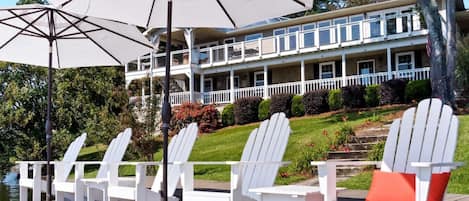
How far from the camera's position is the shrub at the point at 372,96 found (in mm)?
19312

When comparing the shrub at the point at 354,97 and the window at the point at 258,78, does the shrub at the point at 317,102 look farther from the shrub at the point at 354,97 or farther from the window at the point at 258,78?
the window at the point at 258,78

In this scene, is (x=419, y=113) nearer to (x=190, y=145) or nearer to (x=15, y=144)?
(x=190, y=145)

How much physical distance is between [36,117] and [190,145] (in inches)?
738

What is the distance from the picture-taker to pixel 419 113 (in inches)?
196

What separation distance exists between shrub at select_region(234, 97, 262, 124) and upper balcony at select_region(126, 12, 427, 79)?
100 inches

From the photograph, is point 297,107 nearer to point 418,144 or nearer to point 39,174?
point 39,174

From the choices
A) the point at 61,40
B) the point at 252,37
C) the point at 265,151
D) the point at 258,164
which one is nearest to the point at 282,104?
the point at 252,37

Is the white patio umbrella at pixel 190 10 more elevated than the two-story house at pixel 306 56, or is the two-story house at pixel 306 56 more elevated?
the two-story house at pixel 306 56

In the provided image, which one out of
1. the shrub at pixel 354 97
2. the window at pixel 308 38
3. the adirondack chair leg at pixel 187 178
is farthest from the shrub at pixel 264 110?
the adirondack chair leg at pixel 187 178

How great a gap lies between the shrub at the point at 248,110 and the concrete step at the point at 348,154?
10589 millimetres

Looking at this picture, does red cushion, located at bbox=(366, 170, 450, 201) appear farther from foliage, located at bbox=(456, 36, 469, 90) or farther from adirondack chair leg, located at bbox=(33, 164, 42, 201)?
foliage, located at bbox=(456, 36, 469, 90)

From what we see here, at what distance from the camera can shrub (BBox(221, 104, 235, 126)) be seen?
22.3m

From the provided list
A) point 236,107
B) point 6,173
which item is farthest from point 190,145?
point 6,173

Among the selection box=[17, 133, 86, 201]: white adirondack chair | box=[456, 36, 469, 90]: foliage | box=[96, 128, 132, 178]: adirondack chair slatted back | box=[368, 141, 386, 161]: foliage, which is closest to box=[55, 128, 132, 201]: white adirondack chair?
box=[96, 128, 132, 178]: adirondack chair slatted back
